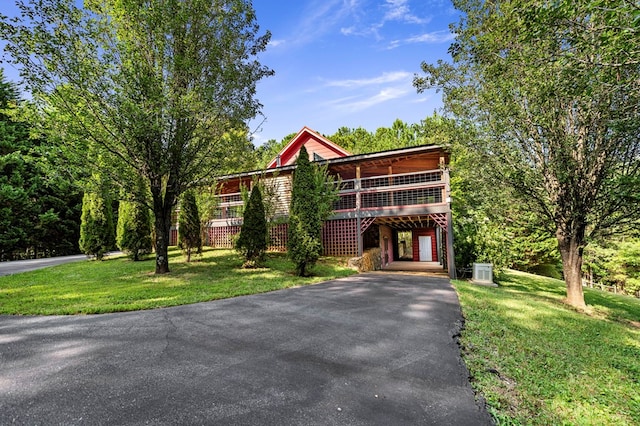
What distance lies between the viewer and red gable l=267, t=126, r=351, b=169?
22344 mm

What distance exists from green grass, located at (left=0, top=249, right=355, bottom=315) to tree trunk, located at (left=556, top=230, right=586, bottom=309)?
289 inches

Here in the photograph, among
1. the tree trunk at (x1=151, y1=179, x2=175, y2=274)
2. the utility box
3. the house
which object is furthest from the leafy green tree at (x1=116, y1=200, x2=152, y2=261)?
the utility box

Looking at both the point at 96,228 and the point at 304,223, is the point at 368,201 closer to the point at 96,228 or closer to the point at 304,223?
the point at 304,223

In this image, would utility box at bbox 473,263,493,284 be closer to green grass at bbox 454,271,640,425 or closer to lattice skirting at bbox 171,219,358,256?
green grass at bbox 454,271,640,425

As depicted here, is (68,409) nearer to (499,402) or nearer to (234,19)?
(499,402)

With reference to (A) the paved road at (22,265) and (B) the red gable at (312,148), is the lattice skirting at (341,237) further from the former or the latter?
(A) the paved road at (22,265)

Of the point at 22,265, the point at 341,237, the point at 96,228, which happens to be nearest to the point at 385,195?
the point at 341,237

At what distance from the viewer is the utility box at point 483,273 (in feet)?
41.3

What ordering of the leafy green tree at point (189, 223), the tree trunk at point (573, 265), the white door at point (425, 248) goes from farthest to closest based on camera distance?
the white door at point (425, 248), the leafy green tree at point (189, 223), the tree trunk at point (573, 265)

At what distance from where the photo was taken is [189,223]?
13500mm

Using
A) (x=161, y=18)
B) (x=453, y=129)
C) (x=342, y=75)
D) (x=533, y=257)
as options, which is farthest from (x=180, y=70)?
(x=533, y=257)

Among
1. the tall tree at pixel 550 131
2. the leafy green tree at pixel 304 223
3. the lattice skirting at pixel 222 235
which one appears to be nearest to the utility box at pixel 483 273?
the tall tree at pixel 550 131

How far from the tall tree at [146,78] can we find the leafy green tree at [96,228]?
574 cm

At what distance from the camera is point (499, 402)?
2.96 metres
